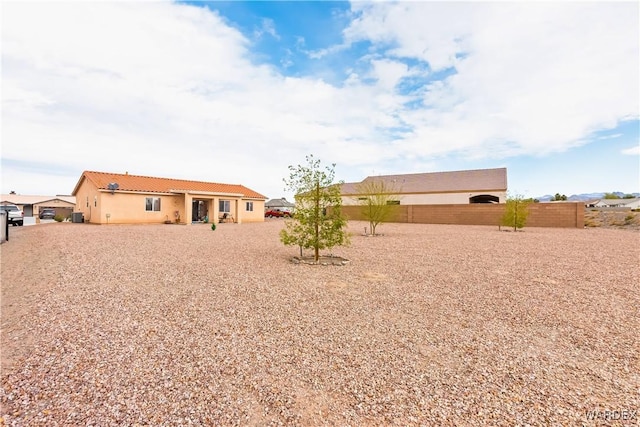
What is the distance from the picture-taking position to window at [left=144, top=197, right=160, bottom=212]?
23375 millimetres

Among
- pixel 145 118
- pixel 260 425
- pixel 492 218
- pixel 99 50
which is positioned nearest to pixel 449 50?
pixel 99 50

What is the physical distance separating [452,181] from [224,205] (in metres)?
26.7

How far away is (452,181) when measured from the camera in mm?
35938

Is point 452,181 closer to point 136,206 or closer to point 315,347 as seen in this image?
point 136,206

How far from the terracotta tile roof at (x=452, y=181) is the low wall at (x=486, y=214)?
6.21 m

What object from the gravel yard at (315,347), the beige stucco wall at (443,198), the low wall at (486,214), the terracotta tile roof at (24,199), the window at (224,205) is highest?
the terracotta tile roof at (24,199)

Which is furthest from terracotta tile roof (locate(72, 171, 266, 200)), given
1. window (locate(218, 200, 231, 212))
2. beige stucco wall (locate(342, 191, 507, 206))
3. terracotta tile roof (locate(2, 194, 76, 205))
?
terracotta tile roof (locate(2, 194, 76, 205))

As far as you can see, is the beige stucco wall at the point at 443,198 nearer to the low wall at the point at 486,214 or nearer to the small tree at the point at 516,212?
the low wall at the point at 486,214

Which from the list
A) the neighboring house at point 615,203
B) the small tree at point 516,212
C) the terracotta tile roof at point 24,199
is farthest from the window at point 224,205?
the neighboring house at point 615,203

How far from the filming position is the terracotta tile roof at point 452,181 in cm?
3306

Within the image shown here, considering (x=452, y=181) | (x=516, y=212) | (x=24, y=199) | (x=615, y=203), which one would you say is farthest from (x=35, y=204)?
(x=615, y=203)

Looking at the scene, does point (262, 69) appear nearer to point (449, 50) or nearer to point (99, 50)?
point (99, 50)

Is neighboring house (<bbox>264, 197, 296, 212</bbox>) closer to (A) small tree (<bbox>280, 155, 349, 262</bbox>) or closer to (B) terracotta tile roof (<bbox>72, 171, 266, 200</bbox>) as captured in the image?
(B) terracotta tile roof (<bbox>72, 171, 266, 200</bbox>)

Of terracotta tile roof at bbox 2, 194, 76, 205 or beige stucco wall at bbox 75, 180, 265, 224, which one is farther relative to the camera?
terracotta tile roof at bbox 2, 194, 76, 205
